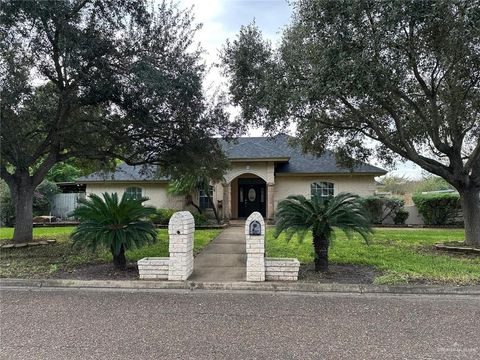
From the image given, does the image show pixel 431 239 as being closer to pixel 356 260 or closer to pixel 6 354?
pixel 356 260

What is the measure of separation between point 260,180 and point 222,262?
42.3 ft

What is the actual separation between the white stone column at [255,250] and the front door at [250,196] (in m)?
14.5

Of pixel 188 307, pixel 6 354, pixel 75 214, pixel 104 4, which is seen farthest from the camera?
pixel 104 4

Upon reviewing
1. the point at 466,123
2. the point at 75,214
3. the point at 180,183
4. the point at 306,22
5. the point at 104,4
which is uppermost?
the point at 104,4

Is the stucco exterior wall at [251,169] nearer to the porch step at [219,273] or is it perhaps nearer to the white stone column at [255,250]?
the porch step at [219,273]

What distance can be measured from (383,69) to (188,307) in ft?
19.8

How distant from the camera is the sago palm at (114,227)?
25.3ft

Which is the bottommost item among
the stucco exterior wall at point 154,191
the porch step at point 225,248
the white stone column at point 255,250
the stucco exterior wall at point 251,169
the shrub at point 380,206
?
the porch step at point 225,248

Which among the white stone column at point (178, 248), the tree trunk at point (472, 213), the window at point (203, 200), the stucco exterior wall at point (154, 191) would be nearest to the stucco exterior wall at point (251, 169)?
the window at point (203, 200)

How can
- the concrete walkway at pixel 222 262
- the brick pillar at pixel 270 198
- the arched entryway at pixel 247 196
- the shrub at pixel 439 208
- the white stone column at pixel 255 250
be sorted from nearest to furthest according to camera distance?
the white stone column at pixel 255 250 < the concrete walkway at pixel 222 262 < the shrub at pixel 439 208 < the brick pillar at pixel 270 198 < the arched entryway at pixel 247 196

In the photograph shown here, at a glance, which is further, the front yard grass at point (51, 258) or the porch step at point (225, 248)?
the porch step at point (225, 248)

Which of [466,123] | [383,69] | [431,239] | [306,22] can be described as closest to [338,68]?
[383,69]

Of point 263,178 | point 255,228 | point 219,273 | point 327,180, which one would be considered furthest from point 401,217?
point 255,228

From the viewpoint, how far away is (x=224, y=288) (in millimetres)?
6840
